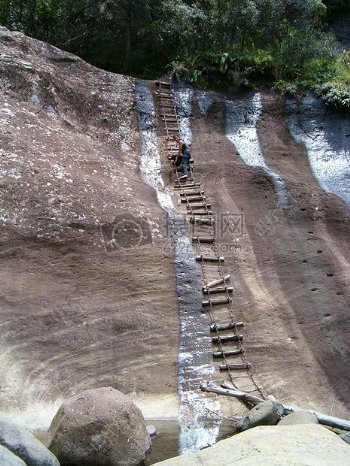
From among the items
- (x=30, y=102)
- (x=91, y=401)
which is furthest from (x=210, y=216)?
(x=91, y=401)

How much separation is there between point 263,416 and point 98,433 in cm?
304

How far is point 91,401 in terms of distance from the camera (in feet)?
30.5

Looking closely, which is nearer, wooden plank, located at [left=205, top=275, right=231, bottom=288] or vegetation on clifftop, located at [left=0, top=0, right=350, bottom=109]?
wooden plank, located at [left=205, top=275, right=231, bottom=288]

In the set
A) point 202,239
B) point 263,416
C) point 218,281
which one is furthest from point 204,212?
point 263,416

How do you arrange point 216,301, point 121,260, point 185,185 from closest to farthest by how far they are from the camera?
point 216,301
point 121,260
point 185,185

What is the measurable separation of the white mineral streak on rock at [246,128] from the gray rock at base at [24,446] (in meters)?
11.1

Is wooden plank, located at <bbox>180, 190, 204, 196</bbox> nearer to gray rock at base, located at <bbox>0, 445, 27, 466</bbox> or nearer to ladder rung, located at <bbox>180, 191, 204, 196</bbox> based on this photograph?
ladder rung, located at <bbox>180, 191, 204, 196</bbox>

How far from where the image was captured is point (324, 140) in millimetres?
18938

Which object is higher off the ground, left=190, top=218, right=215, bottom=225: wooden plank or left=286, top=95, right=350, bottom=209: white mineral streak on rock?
left=286, top=95, right=350, bottom=209: white mineral streak on rock

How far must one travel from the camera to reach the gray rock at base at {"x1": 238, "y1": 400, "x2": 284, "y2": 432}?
33.3ft

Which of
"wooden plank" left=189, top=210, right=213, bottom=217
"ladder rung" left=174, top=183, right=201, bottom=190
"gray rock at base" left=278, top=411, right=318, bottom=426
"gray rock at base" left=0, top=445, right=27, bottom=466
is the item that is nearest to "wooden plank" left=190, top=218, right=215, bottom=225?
"wooden plank" left=189, top=210, right=213, bottom=217

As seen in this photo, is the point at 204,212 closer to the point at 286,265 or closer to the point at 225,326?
the point at 286,265

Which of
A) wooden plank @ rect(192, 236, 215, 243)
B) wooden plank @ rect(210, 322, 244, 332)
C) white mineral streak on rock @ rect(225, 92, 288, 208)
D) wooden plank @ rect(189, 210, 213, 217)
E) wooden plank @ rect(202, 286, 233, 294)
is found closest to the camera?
wooden plank @ rect(210, 322, 244, 332)

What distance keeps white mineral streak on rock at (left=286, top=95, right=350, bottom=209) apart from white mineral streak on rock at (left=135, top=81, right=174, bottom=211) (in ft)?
15.5
